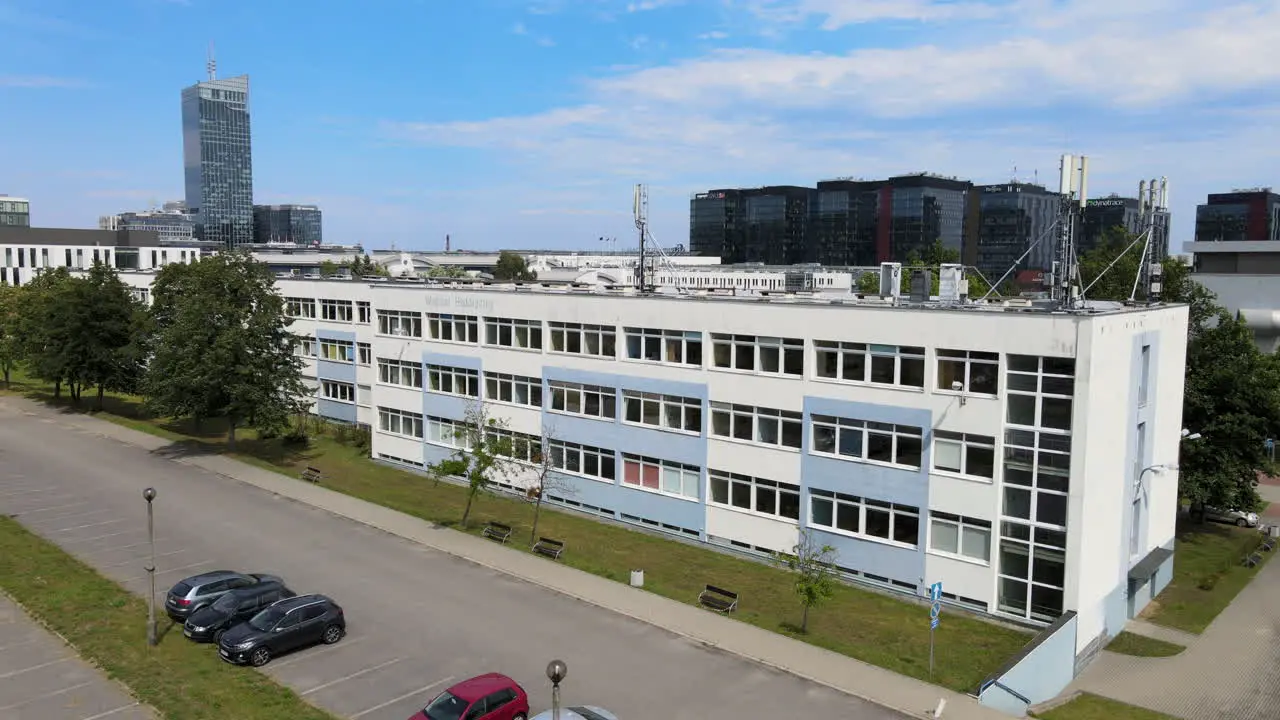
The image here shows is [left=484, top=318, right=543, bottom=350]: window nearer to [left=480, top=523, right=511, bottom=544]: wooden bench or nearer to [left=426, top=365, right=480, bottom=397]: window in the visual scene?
[left=426, top=365, right=480, bottom=397]: window

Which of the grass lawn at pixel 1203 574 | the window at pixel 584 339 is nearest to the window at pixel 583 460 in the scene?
the window at pixel 584 339

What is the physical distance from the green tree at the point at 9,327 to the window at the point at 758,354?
189 ft

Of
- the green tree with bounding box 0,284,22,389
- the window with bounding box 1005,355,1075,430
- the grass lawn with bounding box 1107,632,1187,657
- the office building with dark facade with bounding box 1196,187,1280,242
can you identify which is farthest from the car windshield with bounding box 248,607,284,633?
the office building with dark facade with bounding box 1196,187,1280,242

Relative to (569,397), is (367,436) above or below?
below

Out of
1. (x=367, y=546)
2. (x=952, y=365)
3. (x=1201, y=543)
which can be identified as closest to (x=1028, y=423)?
(x=952, y=365)

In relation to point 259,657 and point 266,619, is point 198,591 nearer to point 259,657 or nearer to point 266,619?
point 266,619

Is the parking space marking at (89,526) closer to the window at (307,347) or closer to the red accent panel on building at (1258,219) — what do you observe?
the window at (307,347)

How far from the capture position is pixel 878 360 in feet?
96.0

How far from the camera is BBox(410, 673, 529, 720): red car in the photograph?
18531mm

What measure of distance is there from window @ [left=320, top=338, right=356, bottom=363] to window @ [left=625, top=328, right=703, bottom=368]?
27016mm

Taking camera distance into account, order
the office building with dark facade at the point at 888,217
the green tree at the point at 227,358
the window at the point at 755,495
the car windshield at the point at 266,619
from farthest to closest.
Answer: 1. the office building with dark facade at the point at 888,217
2. the green tree at the point at 227,358
3. the window at the point at 755,495
4. the car windshield at the point at 266,619

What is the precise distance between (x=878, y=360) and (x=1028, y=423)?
4.94 metres

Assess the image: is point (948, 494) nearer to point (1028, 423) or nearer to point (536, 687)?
point (1028, 423)

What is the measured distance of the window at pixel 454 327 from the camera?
141 ft
